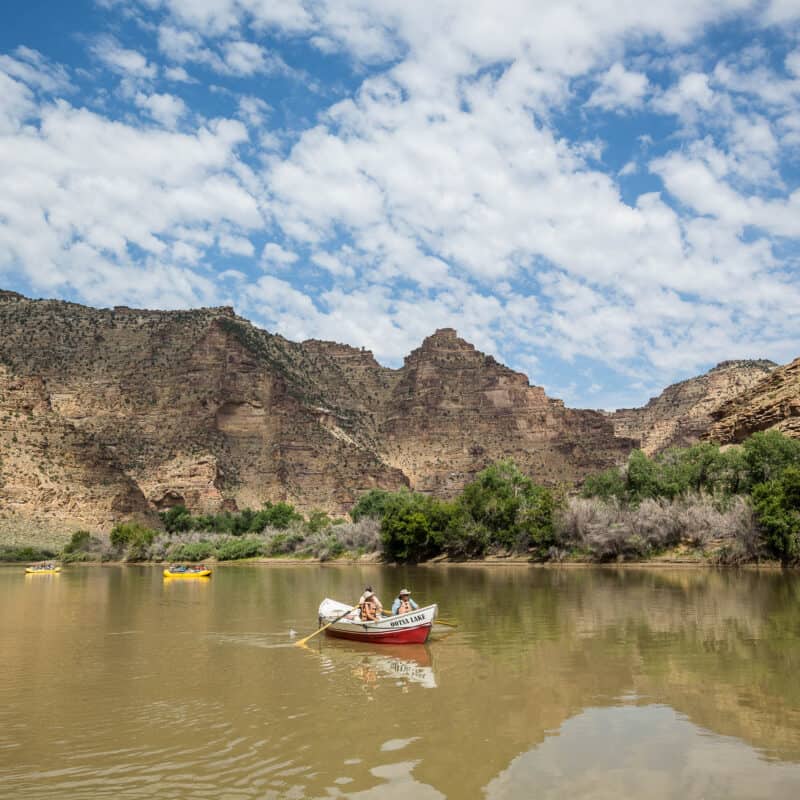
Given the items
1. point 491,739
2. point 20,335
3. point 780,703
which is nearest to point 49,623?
point 491,739

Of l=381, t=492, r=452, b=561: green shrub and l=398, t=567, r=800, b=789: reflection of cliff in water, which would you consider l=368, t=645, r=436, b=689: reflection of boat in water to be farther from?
l=381, t=492, r=452, b=561: green shrub

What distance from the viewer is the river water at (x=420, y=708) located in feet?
27.6

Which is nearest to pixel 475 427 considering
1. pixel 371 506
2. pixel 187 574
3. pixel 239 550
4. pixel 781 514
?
pixel 371 506

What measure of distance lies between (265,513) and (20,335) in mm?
51344

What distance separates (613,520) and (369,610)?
32.1 m

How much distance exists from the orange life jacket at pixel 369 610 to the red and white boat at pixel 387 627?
0.23 m

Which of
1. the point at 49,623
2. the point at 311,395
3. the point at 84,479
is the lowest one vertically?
the point at 49,623

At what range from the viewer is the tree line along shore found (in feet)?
134

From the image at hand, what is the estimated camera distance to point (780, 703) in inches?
442

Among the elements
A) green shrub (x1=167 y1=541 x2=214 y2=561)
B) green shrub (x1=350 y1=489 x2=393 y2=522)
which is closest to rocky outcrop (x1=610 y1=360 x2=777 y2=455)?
green shrub (x1=350 y1=489 x2=393 y2=522)

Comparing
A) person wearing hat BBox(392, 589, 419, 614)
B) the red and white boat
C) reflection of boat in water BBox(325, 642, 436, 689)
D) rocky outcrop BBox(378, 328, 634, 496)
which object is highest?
rocky outcrop BBox(378, 328, 634, 496)

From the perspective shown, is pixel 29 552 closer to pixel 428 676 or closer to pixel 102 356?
pixel 102 356

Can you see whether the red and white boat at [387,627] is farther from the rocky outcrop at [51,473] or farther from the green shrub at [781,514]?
the rocky outcrop at [51,473]

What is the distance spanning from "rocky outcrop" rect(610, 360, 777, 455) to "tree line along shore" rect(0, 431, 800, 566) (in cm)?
8412
